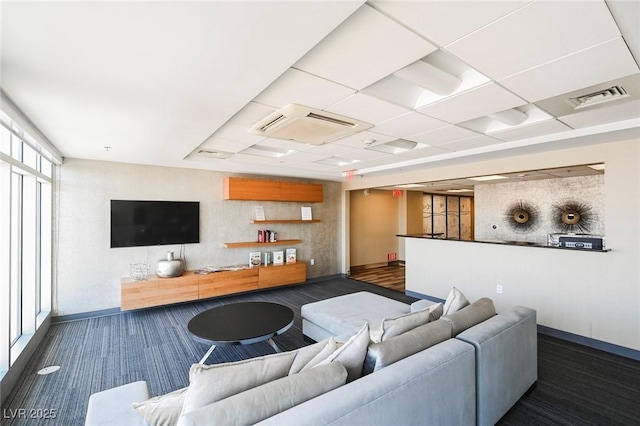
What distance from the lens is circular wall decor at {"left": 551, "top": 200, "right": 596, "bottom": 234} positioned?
559cm

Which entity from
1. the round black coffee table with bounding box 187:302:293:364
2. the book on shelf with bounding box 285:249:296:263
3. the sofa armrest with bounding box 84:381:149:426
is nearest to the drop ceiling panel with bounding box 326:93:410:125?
the round black coffee table with bounding box 187:302:293:364

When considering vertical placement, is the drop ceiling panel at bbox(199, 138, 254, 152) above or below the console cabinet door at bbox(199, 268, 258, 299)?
above

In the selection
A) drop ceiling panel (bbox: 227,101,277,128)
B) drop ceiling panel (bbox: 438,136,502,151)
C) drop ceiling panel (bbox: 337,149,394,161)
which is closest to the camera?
drop ceiling panel (bbox: 227,101,277,128)

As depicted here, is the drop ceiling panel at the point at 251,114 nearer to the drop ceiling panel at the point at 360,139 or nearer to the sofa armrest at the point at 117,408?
the drop ceiling panel at the point at 360,139

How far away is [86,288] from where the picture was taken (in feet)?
14.4

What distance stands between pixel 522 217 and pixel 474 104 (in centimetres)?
524

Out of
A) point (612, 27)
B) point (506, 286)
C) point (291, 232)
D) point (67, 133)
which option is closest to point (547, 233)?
point (506, 286)

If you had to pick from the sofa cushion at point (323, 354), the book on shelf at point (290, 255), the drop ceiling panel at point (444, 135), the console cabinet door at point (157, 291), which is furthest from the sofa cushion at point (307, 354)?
the book on shelf at point (290, 255)

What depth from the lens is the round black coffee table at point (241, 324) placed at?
2629 mm

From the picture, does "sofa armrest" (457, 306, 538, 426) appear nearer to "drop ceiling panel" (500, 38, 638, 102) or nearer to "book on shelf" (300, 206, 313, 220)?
"drop ceiling panel" (500, 38, 638, 102)

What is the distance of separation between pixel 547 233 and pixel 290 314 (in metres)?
5.90

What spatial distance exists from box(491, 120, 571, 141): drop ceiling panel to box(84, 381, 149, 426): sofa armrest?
3.85m

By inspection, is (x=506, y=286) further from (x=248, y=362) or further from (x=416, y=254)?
(x=248, y=362)

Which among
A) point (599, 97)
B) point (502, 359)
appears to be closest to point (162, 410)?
point (502, 359)
